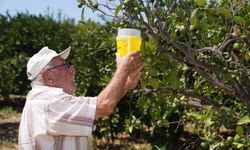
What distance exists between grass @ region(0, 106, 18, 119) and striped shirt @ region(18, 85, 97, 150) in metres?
9.21

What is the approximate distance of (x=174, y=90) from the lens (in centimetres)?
307

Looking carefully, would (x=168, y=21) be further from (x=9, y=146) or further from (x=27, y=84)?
(x=27, y=84)

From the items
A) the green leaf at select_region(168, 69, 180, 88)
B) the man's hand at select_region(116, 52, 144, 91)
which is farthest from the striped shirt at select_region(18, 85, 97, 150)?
the green leaf at select_region(168, 69, 180, 88)

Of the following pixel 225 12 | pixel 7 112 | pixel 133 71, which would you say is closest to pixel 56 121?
pixel 133 71

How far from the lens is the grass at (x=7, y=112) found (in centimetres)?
1152

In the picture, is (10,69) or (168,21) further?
(10,69)

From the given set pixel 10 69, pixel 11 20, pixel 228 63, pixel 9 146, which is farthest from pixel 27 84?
pixel 228 63

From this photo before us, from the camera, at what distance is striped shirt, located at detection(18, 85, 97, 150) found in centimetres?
239

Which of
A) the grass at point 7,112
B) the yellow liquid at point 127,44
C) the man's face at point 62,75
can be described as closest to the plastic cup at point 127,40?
the yellow liquid at point 127,44

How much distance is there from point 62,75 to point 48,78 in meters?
0.07

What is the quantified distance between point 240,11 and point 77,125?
3.44ft

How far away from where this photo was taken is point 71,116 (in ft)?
7.84

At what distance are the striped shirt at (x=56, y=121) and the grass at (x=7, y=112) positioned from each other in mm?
9205

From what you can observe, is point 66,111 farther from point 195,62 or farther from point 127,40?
point 195,62
